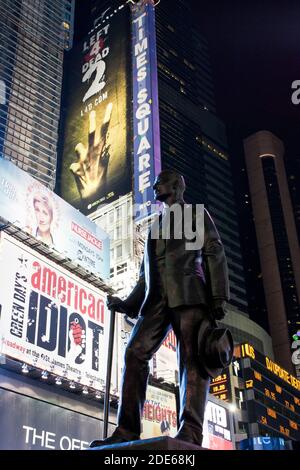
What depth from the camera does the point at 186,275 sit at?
16.9ft

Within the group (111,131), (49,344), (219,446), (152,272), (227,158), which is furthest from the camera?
(227,158)

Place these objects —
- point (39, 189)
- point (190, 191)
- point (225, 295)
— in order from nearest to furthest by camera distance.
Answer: point (225, 295) → point (39, 189) → point (190, 191)

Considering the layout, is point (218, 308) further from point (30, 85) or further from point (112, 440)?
point (30, 85)

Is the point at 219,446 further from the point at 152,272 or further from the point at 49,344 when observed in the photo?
the point at 152,272

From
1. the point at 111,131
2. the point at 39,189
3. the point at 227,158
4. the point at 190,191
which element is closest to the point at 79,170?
the point at 111,131

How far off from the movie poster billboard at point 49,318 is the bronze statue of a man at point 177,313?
53.8ft

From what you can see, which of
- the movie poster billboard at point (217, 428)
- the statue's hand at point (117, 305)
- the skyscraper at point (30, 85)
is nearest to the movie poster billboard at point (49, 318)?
the movie poster billboard at point (217, 428)

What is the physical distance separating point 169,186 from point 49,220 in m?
22.3

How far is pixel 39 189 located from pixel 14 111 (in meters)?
31.1

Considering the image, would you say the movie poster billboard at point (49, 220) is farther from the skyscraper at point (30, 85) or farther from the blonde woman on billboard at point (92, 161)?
the skyscraper at point (30, 85)

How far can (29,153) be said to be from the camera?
178 ft

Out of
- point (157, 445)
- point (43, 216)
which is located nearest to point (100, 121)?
point (43, 216)

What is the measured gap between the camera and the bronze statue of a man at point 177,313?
4.68 metres

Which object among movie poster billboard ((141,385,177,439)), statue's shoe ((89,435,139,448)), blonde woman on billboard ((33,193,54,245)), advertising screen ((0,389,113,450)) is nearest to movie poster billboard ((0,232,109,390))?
advertising screen ((0,389,113,450))
